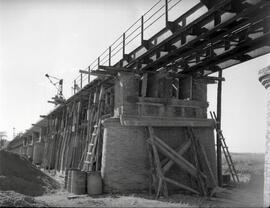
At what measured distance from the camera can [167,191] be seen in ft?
40.7

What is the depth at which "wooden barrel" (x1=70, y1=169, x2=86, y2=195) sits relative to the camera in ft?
41.8

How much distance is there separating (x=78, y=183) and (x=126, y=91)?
3984 mm

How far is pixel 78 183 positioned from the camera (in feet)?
41.8

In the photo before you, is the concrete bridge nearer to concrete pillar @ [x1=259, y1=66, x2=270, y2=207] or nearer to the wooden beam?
→ the wooden beam

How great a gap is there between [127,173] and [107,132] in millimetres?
1684

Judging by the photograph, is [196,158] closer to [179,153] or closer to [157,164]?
[179,153]

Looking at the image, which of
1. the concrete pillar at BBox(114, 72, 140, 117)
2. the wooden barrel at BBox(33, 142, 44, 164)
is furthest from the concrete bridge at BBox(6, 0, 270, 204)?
the wooden barrel at BBox(33, 142, 44, 164)

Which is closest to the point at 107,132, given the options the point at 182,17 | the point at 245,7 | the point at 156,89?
the point at 156,89

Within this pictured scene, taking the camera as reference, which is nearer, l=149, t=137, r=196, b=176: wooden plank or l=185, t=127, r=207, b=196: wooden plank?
l=185, t=127, r=207, b=196: wooden plank

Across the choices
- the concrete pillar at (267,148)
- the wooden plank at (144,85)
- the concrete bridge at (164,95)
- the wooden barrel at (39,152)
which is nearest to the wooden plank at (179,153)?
the concrete bridge at (164,95)

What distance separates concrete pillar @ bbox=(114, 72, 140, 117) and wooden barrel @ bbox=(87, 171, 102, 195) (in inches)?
105

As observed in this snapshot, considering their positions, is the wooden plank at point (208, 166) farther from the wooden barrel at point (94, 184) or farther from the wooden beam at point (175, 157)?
the wooden barrel at point (94, 184)

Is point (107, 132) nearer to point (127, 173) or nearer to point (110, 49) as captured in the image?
point (127, 173)

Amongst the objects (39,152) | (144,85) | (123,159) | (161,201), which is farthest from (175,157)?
(39,152)
